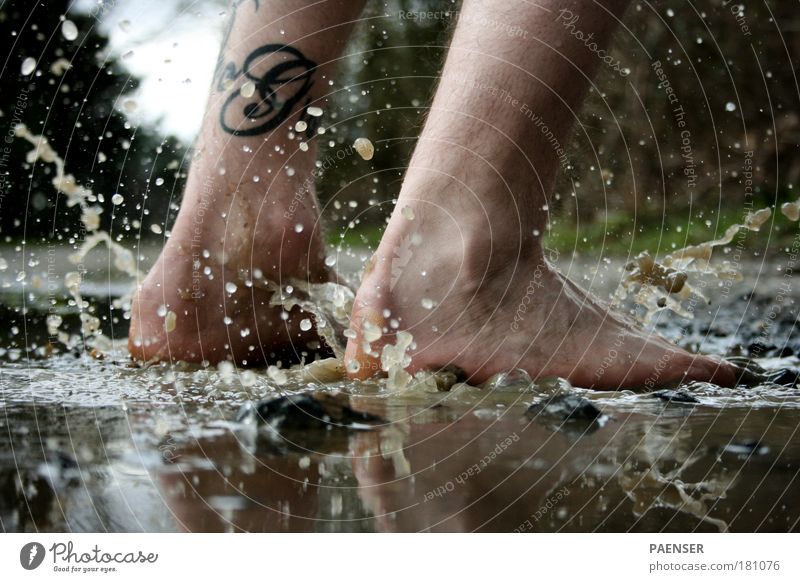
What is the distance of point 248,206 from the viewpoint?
3.04ft

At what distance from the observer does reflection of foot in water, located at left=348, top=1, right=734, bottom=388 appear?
75 cm

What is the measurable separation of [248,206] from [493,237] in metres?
0.30

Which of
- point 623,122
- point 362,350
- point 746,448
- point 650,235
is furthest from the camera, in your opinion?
point 623,122

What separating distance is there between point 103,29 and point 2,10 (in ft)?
0.83

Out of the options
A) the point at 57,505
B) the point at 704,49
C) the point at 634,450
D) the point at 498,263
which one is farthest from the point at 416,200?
the point at 704,49

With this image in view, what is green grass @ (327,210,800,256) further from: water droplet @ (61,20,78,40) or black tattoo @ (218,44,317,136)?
black tattoo @ (218,44,317,136)

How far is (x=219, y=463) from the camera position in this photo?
1.57 ft

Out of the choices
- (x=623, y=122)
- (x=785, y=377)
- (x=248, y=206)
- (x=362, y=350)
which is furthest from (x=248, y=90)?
(x=623, y=122)

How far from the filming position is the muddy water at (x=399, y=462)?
0.40m

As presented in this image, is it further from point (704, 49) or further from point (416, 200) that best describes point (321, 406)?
point (704, 49)

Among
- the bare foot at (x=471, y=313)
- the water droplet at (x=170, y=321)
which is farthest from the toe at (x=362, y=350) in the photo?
the water droplet at (x=170, y=321)

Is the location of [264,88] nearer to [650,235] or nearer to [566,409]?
[566,409]

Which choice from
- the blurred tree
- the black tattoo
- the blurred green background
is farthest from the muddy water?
the blurred green background
